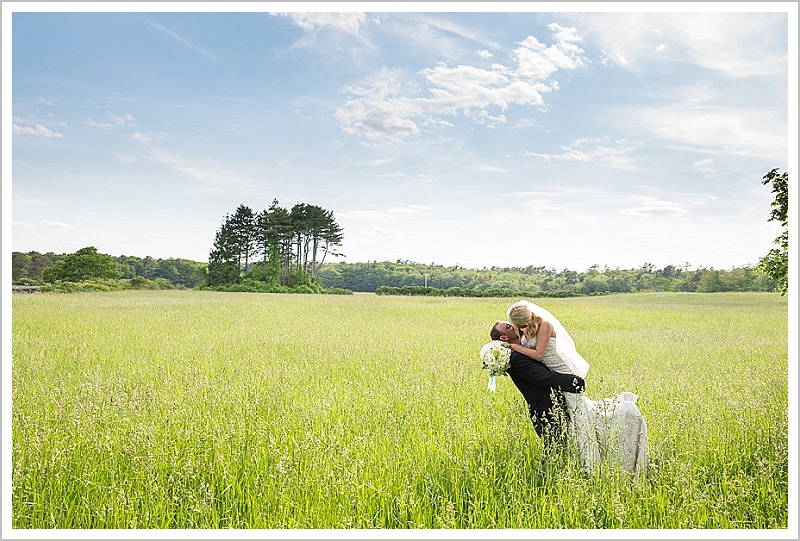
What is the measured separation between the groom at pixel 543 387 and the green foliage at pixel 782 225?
6.62 feet

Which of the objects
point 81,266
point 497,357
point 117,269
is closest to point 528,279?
point 117,269

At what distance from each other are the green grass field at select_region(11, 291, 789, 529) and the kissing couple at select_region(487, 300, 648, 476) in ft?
0.51

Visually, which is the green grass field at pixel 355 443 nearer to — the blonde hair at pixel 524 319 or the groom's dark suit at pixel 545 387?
the groom's dark suit at pixel 545 387

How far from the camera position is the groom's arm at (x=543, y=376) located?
3.64 m

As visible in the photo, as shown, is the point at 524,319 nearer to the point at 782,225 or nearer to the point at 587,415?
the point at 587,415

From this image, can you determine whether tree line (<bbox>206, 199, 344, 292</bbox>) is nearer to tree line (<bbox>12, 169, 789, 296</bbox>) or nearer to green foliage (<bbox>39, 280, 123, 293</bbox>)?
tree line (<bbox>12, 169, 789, 296</bbox>)

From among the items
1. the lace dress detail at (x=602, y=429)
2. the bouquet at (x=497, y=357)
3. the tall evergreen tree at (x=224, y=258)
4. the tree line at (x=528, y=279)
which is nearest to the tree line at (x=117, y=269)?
the tall evergreen tree at (x=224, y=258)

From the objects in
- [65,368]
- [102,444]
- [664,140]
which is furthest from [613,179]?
[65,368]

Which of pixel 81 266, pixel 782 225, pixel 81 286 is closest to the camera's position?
pixel 782 225

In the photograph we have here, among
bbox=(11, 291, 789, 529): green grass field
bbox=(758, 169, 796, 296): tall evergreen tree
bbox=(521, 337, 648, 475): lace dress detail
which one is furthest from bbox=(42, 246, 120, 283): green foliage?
bbox=(758, 169, 796, 296): tall evergreen tree

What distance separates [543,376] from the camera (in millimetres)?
3660

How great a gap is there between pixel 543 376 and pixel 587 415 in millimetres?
399

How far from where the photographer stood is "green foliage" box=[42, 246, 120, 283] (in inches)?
796

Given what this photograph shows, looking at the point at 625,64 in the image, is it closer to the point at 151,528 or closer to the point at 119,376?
the point at 151,528
